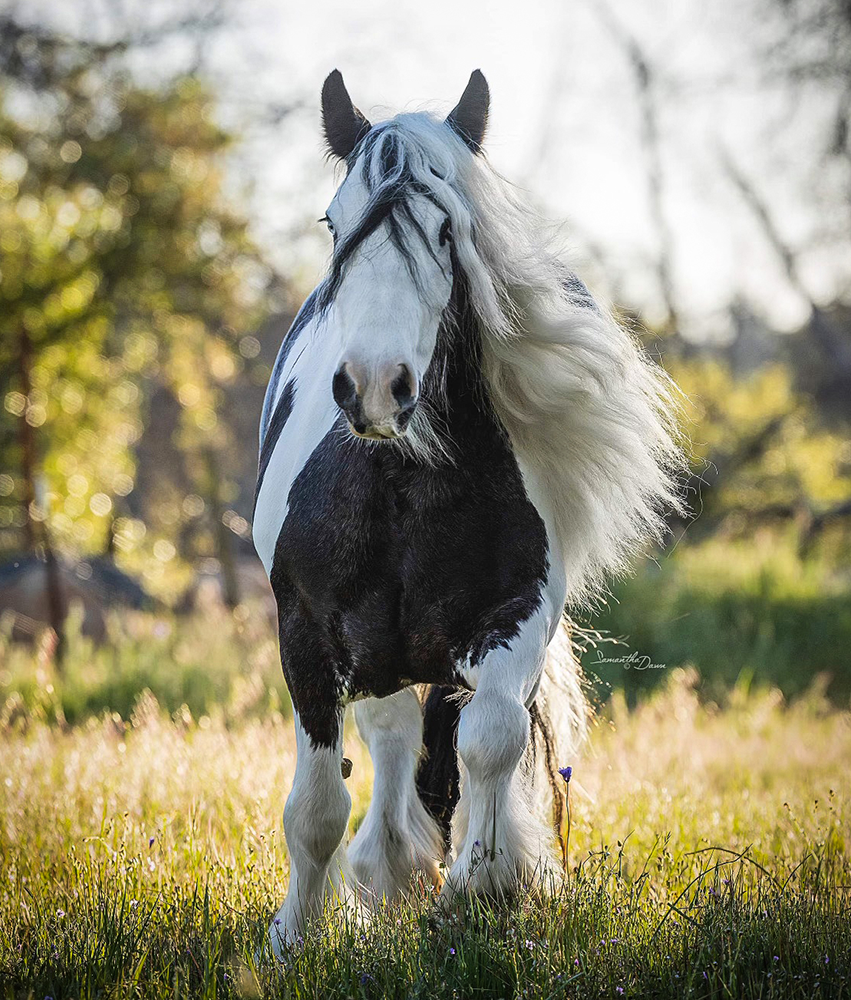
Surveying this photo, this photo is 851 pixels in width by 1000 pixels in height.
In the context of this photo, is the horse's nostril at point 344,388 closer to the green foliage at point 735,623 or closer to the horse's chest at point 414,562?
the horse's chest at point 414,562

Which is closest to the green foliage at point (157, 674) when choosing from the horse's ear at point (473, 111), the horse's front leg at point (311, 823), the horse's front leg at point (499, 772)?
the horse's front leg at point (311, 823)

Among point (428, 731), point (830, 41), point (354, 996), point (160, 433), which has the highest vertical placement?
point (830, 41)

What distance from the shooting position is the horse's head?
229 cm

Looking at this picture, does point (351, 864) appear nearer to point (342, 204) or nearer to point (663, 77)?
point (342, 204)

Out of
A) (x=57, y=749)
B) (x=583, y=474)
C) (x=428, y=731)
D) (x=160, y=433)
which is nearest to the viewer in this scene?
(x=583, y=474)

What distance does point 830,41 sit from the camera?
13.7 metres

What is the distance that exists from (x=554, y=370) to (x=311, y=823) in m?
1.47

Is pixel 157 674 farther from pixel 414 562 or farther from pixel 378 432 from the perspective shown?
pixel 378 432

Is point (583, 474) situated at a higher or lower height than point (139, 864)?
higher

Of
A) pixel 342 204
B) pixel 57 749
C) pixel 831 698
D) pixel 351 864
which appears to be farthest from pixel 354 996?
pixel 831 698

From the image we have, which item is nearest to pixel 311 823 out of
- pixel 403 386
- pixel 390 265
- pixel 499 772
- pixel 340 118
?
pixel 499 772

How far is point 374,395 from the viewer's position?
228cm

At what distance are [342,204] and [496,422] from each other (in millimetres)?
728

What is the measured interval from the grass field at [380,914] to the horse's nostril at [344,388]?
129cm
